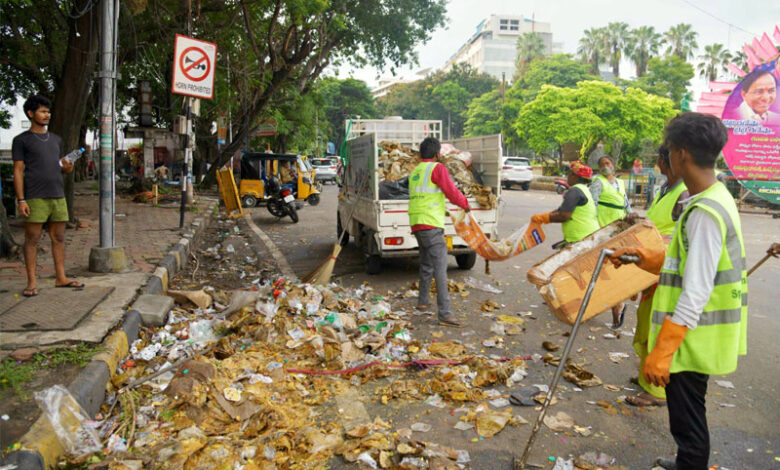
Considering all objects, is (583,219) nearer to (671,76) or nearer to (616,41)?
(671,76)

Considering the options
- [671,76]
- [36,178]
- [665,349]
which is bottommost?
[665,349]

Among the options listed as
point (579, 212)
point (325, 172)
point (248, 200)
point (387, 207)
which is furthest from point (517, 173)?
point (579, 212)

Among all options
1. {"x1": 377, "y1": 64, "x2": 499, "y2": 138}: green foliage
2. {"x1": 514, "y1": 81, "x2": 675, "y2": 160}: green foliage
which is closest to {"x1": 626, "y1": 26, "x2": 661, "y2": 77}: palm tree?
{"x1": 377, "y1": 64, "x2": 499, "y2": 138}: green foliage

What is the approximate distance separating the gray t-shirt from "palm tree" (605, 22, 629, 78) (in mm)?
64579

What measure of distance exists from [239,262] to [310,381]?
5.51 metres

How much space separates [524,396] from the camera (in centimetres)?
389

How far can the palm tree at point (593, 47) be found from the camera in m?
62.8

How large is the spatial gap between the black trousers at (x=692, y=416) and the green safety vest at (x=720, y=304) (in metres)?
0.09

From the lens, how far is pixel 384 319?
565 cm

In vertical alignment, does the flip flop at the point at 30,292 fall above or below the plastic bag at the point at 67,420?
above

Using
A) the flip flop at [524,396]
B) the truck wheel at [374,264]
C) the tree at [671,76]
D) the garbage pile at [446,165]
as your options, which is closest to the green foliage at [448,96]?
the tree at [671,76]

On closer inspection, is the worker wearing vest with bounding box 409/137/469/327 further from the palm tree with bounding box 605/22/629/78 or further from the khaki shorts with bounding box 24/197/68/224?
the palm tree with bounding box 605/22/629/78

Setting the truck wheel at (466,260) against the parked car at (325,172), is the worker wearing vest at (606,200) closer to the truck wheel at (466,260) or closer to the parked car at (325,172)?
the truck wheel at (466,260)

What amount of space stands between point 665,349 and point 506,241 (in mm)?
3093
